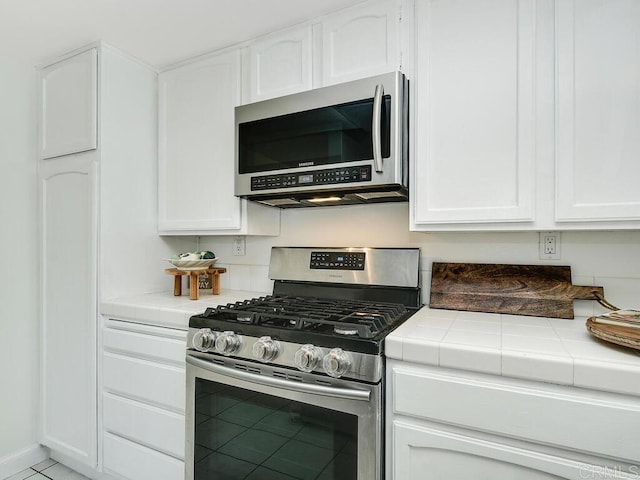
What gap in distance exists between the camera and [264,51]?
1.86m

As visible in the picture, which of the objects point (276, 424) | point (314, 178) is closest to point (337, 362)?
point (276, 424)

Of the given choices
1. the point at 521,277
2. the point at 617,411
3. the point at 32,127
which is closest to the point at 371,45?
the point at 521,277

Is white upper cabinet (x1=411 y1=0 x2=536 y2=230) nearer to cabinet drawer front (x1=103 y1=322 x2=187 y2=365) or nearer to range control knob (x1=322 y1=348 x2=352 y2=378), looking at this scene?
range control knob (x1=322 y1=348 x2=352 y2=378)

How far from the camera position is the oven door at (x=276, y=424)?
1.19 m

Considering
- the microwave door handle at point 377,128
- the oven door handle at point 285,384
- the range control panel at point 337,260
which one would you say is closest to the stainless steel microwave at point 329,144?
the microwave door handle at point 377,128

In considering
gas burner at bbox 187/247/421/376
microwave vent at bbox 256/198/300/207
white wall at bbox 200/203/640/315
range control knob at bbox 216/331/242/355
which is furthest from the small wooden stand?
range control knob at bbox 216/331/242/355

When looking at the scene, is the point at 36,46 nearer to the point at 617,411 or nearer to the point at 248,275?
the point at 248,275

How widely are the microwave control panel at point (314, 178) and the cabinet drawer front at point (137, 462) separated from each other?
129 centimetres

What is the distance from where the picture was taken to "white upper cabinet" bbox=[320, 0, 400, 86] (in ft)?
5.11

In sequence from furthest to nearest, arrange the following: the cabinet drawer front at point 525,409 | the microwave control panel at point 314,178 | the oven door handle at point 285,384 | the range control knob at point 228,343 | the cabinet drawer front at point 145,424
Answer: the cabinet drawer front at point 145,424, the microwave control panel at point 314,178, the range control knob at point 228,343, the oven door handle at point 285,384, the cabinet drawer front at point 525,409

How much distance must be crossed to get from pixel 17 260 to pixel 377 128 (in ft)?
6.76

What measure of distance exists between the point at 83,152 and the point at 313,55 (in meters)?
1.30

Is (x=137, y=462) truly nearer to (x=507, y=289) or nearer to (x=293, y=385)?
(x=293, y=385)

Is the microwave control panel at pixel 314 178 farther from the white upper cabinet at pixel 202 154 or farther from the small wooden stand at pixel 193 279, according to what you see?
the small wooden stand at pixel 193 279
